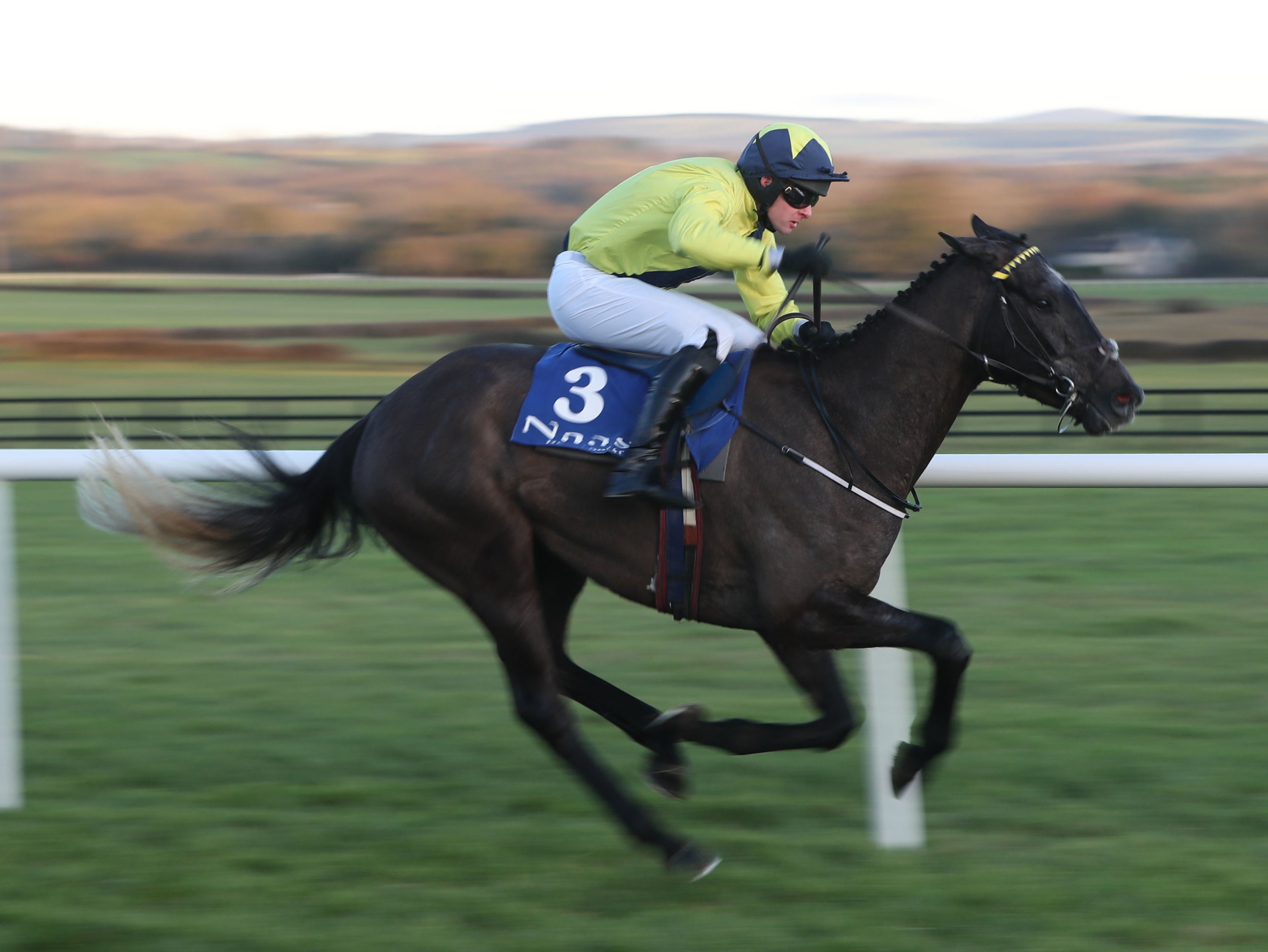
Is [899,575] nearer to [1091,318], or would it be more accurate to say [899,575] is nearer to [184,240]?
[1091,318]

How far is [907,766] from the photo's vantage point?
128 inches

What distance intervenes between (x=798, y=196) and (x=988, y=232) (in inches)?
18.9

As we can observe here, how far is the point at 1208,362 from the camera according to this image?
19703 mm

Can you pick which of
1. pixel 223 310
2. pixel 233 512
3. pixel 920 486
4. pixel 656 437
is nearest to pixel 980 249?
pixel 920 486

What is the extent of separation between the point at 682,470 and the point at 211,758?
180cm

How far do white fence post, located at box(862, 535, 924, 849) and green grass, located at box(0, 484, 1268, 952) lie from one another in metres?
0.06

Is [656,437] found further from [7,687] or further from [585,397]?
[7,687]

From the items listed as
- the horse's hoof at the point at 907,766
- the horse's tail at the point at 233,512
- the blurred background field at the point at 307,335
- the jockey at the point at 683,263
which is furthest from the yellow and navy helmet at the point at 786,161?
the blurred background field at the point at 307,335

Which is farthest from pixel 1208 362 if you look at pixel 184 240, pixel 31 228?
pixel 31 228

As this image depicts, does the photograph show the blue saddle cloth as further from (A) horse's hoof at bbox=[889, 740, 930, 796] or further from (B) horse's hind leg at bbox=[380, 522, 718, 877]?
(A) horse's hoof at bbox=[889, 740, 930, 796]

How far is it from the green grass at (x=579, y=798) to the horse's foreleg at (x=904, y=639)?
0.26 metres

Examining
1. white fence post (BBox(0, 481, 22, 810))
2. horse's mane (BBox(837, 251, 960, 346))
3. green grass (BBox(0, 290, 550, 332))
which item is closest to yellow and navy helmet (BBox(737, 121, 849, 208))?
horse's mane (BBox(837, 251, 960, 346))

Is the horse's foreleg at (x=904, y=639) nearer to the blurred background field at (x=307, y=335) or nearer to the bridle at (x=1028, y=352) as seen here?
the bridle at (x=1028, y=352)

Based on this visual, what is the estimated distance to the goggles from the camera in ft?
11.4
